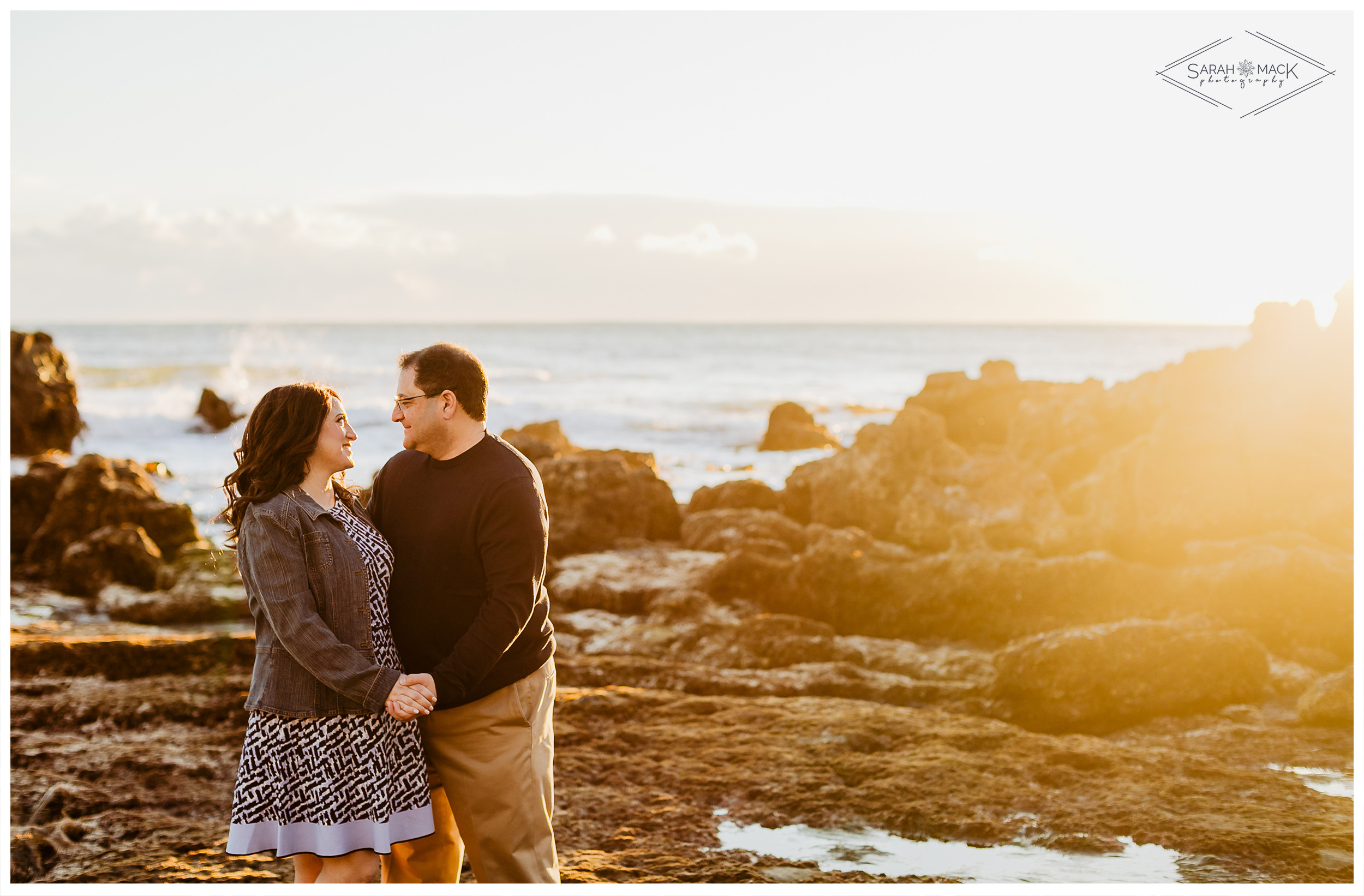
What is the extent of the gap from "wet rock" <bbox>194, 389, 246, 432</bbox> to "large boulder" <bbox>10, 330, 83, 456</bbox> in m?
11.6

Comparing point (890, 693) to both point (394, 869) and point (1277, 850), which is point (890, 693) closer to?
point (1277, 850)

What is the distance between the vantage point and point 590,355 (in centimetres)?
5497

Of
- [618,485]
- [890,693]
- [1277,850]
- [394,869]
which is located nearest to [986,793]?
[1277,850]

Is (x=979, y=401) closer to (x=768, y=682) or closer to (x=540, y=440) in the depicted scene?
(x=540, y=440)

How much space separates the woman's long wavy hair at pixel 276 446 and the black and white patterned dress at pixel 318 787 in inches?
7.4

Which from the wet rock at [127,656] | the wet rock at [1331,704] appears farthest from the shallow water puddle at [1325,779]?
the wet rock at [127,656]

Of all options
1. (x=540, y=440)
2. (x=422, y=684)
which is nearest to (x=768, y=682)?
(x=422, y=684)

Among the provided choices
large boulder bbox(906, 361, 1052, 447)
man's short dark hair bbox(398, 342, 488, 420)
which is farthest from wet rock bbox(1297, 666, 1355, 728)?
large boulder bbox(906, 361, 1052, 447)

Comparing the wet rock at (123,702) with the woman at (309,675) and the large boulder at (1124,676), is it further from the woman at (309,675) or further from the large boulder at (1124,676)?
the large boulder at (1124,676)

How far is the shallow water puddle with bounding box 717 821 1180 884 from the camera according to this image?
4.05 metres

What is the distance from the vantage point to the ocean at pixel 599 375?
2489 centimetres

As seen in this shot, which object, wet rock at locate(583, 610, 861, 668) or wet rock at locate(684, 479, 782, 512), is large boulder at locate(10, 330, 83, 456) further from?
wet rock at locate(583, 610, 861, 668)

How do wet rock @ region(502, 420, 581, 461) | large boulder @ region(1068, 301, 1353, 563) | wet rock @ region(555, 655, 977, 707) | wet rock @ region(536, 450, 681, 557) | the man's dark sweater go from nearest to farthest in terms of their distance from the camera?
the man's dark sweater, wet rock @ region(555, 655, 977, 707), large boulder @ region(1068, 301, 1353, 563), wet rock @ region(536, 450, 681, 557), wet rock @ region(502, 420, 581, 461)

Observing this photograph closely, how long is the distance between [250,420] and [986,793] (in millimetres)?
3424
